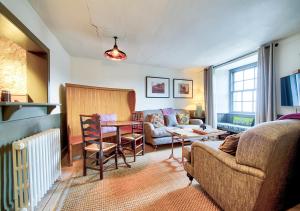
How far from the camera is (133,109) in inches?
155

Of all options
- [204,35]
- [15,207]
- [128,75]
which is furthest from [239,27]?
[15,207]

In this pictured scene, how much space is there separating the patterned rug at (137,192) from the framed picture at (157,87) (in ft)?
8.75

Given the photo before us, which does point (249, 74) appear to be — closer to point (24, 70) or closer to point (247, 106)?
point (247, 106)

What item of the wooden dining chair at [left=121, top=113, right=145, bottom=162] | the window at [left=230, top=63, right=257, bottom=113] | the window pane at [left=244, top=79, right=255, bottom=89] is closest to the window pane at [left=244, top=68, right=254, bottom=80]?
the window at [left=230, top=63, right=257, bottom=113]

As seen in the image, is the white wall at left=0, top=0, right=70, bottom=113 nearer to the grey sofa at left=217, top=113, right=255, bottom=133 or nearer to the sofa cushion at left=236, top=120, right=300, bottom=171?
the sofa cushion at left=236, top=120, right=300, bottom=171

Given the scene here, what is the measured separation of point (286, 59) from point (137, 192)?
374 centimetres

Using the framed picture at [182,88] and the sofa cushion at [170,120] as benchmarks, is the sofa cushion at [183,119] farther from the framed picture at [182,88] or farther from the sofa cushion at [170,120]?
the framed picture at [182,88]

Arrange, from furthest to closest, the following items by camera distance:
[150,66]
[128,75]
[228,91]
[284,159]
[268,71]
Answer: [228,91], [150,66], [128,75], [268,71], [284,159]

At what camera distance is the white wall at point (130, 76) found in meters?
3.67

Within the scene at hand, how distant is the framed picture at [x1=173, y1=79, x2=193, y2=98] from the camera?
4.91 metres

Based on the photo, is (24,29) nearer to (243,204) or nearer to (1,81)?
(1,81)

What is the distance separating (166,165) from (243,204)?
147 centimetres

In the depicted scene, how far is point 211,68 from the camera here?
14.9 ft

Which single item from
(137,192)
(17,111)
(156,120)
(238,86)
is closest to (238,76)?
(238,86)
